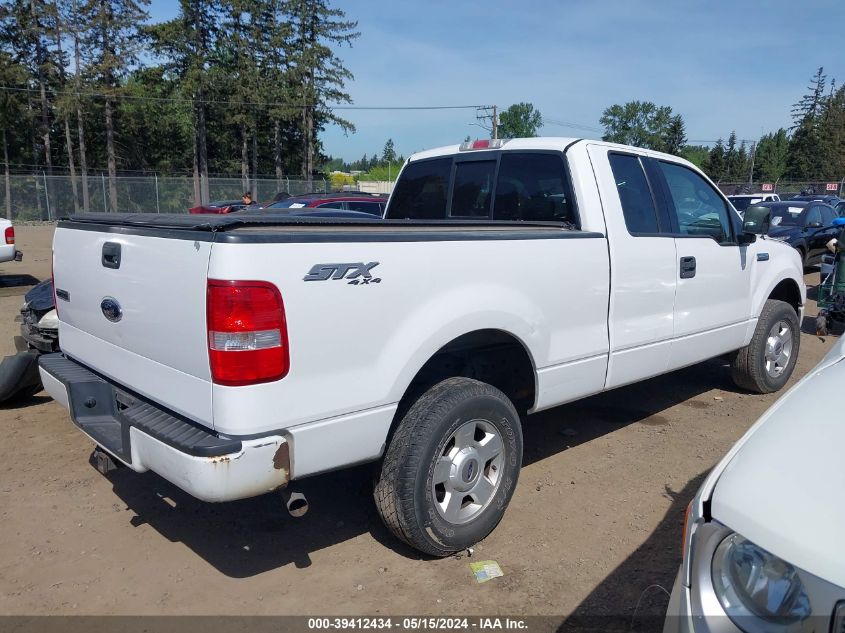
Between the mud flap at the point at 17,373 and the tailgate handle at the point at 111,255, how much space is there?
2.66 metres

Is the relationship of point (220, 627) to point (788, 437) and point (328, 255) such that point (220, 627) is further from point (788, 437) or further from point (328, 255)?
point (788, 437)

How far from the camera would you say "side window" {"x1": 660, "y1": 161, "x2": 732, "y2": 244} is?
4676 millimetres

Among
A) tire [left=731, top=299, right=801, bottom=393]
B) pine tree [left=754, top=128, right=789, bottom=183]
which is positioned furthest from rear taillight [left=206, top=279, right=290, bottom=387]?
pine tree [left=754, top=128, right=789, bottom=183]

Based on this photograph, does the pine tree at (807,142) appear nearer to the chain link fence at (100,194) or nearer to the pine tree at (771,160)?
the pine tree at (771,160)

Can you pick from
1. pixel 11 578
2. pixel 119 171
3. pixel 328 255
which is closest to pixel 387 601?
pixel 328 255

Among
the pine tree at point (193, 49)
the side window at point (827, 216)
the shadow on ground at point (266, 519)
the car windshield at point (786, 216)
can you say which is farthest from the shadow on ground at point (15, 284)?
the pine tree at point (193, 49)

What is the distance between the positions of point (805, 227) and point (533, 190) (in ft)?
38.5

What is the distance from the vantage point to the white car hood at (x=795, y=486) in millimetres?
1518

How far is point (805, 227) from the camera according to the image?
1355 cm

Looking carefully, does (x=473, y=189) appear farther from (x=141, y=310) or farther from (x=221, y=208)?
(x=221, y=208)

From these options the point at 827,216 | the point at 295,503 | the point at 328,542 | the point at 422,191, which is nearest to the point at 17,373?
the point at 328,542

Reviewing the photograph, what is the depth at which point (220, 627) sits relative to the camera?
2.78 meters

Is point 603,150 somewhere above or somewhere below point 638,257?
above

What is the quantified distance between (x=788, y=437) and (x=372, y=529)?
7.74ft
